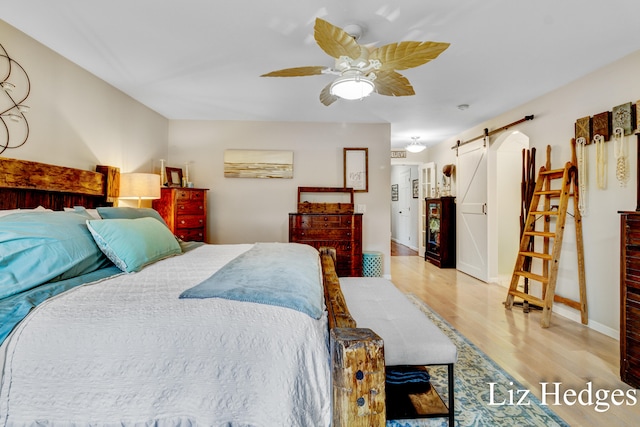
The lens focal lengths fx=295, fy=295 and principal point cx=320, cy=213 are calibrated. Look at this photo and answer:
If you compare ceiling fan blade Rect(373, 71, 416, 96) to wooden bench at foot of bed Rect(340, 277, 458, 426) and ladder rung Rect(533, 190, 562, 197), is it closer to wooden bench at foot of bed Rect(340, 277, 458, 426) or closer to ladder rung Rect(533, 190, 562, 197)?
wooden bench at foot of bed Rect(340, 277, 458, 426)

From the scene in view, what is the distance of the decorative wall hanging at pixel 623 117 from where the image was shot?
2.43 meters

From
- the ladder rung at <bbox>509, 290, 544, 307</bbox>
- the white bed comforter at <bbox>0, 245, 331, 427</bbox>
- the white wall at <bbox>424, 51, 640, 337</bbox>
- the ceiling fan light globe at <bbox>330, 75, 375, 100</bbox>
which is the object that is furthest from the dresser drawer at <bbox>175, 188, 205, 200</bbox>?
the white wall at <bbox>424, 51, 640, 337</bbox>

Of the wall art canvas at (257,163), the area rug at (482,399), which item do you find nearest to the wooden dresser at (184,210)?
the wall art canvas at (257,163)

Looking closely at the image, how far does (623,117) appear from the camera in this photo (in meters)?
2.47

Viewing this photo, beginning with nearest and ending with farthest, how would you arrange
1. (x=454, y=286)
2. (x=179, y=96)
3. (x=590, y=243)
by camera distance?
(x=590, y=243), (x=179, y=96), (x=454, y=286)

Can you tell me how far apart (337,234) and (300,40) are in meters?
2.45

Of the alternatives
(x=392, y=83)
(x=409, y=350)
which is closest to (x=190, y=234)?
(x=392, y=83)

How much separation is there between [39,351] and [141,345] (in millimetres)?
333

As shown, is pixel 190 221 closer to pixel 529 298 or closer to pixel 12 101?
pixel 12 101

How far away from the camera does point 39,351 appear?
0.97 m

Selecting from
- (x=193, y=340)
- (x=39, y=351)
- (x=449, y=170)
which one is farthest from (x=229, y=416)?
(x=449, y=170)

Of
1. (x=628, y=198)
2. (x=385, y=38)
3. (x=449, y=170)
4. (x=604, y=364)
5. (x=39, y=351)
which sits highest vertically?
(x=385, y=38)

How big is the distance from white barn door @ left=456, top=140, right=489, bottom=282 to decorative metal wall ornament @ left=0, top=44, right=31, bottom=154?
5.15 metres

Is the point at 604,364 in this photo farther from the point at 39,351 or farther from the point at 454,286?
the point at 39,351
